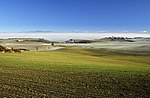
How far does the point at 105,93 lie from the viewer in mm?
18125

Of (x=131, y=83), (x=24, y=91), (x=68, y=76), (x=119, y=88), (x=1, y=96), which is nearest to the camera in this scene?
(x=1, y=96)

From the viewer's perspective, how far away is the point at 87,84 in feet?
67.3

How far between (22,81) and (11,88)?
223 cm

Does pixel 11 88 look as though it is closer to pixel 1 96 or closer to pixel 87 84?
pixel 1 96

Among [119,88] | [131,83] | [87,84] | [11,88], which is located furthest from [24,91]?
[131,83]

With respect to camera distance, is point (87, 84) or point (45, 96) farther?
point (87, 84)

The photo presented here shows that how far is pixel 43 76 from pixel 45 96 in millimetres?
6166

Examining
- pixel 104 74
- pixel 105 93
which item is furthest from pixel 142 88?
pixel 104 74

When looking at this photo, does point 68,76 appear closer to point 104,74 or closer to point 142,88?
point 104,74

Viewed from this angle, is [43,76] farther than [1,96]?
Yes

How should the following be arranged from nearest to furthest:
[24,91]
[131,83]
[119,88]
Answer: [24,91]
[119,88]
[131,83]

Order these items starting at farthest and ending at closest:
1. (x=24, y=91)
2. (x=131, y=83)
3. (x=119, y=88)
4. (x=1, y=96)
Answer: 1. (x=131, y=83)
2. (x=119, y=88)
3. (x=24, y=91)
4. (x=1, y=96)

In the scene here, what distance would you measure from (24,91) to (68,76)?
5.82 metres

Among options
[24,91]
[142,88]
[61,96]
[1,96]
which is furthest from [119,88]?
[1,96]
